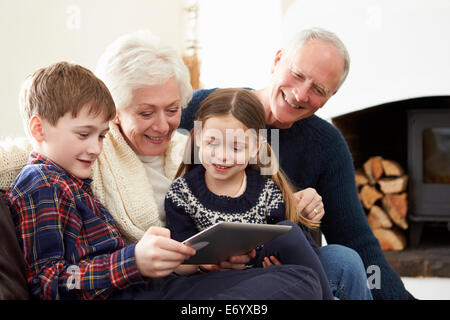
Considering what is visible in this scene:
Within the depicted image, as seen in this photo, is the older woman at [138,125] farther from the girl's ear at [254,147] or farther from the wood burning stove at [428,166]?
the wood burning stove at [428,166]

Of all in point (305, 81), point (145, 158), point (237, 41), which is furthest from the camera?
point (237, 41)

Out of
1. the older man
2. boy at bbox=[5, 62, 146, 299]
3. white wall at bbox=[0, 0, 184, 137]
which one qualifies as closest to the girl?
boy at bbox=[5, 62, 146, 299]

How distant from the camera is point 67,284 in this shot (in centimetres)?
109

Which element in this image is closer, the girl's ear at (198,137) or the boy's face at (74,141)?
the boy's face at (74,141)

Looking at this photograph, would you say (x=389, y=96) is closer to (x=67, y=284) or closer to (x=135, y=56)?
(x=135, y=56)

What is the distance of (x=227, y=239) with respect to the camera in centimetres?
109

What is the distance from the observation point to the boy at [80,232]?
1102 millimetres

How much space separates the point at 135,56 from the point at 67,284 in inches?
25.2

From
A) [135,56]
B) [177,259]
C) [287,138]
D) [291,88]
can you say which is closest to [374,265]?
[287,138]

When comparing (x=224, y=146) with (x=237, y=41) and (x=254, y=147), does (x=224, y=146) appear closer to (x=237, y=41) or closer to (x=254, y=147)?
(x=254, y=147)

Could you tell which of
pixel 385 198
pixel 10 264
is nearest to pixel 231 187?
pixel 10 264

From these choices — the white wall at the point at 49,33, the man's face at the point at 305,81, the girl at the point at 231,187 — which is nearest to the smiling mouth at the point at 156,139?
the girl at the point at 231,187

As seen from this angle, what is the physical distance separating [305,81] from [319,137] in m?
0.22

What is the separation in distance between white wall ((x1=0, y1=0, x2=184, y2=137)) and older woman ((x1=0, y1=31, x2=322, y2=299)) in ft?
4.31
